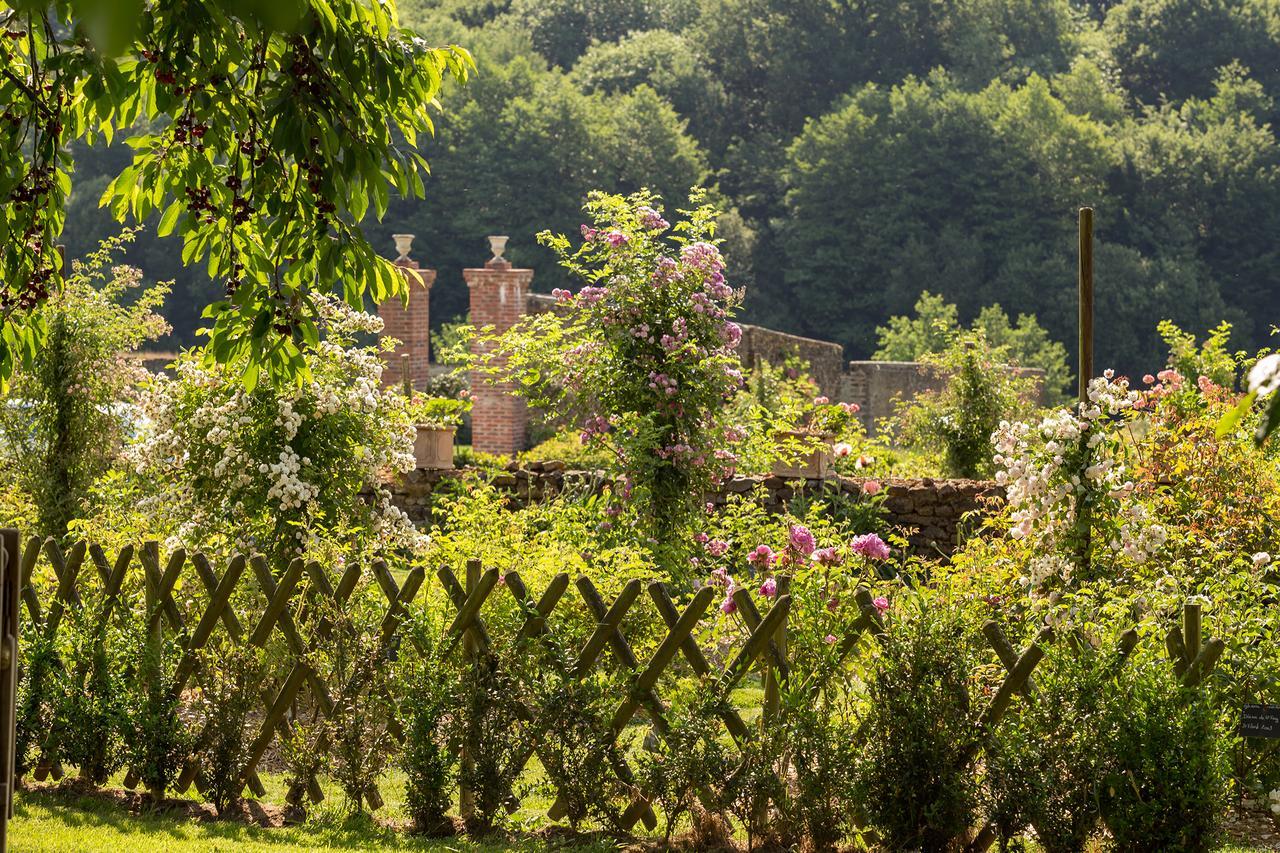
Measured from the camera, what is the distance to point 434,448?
12.9 metres

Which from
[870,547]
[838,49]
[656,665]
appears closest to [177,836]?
[656,665]

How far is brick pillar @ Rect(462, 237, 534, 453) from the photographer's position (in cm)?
2105

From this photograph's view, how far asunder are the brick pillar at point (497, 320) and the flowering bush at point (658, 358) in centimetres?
1296

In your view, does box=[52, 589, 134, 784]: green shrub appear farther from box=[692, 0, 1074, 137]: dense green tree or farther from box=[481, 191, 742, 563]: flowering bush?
box=[692, 0, 1074, 137]: dense green tree

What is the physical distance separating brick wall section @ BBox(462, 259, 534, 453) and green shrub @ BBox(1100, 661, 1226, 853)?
55.2ft

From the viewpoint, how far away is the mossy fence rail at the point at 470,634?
15.8 ft

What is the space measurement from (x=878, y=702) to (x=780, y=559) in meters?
1.57

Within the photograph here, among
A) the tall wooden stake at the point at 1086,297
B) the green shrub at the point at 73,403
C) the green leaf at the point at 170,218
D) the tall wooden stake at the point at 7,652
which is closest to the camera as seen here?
the tall wooden stake at the point at 7,652

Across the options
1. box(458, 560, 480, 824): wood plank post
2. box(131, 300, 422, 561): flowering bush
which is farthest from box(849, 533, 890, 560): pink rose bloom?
box(131, 300, 422, 561): flowering bush

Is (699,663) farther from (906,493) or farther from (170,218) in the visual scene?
(906,493)

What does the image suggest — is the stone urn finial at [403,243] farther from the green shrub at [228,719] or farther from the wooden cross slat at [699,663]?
the wooden cross slat at [699,663]

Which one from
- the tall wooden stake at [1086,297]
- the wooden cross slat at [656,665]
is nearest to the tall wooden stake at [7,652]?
the wooden cross slat at [656,665]

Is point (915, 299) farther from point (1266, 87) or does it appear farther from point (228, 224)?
point (228, 224)

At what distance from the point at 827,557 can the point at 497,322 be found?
52.5 ft
